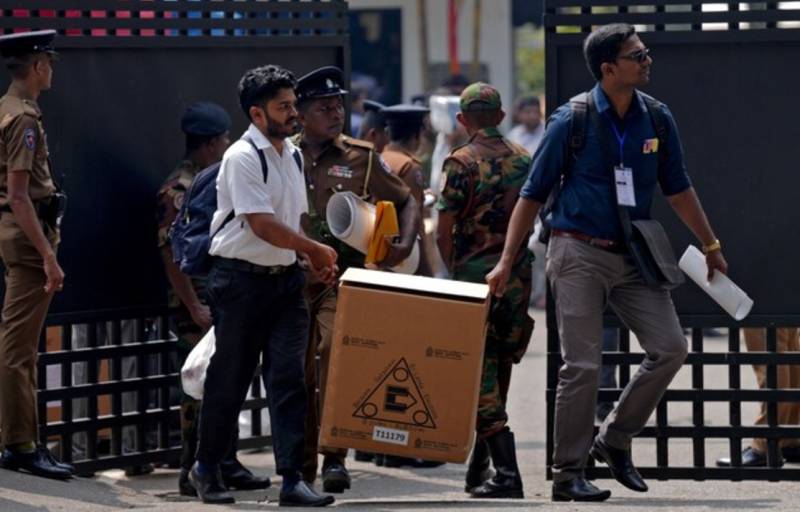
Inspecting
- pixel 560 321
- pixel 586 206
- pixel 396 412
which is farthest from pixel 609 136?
pixel 396 412

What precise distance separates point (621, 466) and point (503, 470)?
0.69 meters

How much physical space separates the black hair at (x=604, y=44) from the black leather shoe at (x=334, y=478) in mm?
2126

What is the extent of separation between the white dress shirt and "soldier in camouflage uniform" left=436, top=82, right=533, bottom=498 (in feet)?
3.82

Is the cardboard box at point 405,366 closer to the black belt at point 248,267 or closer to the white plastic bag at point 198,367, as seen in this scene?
the black belt at point 248,267

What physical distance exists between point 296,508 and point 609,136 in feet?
6.60

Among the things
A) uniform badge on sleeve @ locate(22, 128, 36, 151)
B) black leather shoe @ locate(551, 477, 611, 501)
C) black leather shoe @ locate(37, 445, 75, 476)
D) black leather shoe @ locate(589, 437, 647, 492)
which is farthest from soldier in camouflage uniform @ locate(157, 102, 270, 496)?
black leather shoe @ locate(589, 437, 647, 492)

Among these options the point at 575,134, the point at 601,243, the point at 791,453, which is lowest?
the point at 791,453

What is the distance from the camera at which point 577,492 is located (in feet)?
26.7

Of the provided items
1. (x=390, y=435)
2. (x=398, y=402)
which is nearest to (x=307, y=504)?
(x=390, y=435)

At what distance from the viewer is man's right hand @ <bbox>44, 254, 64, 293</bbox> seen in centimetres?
823

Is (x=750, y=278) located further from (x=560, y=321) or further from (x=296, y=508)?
(x=296, y=508)

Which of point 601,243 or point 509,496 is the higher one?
point 601,243

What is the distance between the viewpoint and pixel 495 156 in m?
8.84

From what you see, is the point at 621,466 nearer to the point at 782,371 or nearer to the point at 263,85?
the point at 782,371
